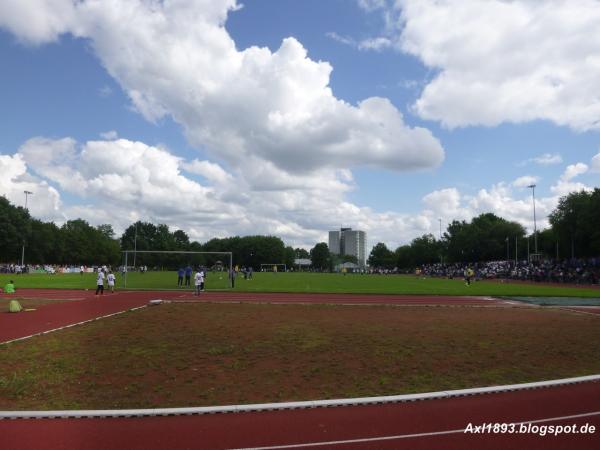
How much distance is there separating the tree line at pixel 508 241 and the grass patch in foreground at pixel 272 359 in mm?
55393

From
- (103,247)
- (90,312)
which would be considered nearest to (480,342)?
(90,312)

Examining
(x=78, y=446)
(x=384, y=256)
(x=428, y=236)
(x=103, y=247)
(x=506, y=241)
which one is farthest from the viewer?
(x=384, y=256)

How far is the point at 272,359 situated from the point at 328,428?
4.47m

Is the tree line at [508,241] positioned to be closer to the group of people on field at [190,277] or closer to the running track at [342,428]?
the group of people on field at [190,277]

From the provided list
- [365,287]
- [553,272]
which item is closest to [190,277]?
[365,287]

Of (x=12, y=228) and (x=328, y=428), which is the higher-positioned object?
(x=12, y=228)

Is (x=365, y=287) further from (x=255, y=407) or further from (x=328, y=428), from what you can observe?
(x=328, y=428)

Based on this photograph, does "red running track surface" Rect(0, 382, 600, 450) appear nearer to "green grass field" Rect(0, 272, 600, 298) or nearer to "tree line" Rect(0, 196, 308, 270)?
"green grass field" Rect(0, 272, 600, 298)

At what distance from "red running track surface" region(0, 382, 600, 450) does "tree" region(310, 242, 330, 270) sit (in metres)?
172

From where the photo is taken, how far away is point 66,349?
39.0 ft

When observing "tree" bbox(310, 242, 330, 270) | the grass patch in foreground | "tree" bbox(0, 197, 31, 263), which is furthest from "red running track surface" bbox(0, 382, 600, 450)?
"tree" bbox(310, 242, 330, 270)

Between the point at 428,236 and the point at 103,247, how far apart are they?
303ft

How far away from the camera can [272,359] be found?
36.6 feet

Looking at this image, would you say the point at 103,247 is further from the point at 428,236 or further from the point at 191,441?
the point at 191,441
